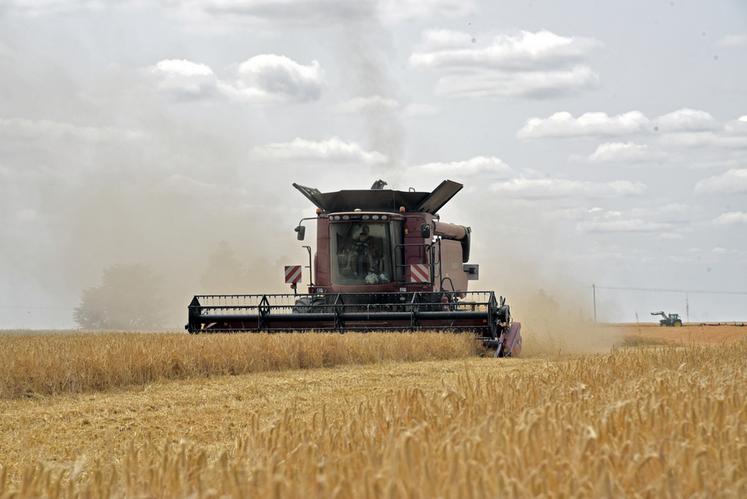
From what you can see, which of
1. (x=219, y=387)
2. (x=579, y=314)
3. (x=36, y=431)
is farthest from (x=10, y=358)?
(x=579, y=314)

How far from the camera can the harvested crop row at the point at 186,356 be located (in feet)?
41.8

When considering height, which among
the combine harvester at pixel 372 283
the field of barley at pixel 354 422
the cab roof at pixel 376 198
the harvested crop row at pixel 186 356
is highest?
the cab roof at pixel 376 198

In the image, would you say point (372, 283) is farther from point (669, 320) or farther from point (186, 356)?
point (669, 320)

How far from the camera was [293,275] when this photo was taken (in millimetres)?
21891

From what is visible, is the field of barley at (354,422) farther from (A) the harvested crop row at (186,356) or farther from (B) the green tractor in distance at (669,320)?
(B) the green tractor in distance at (669,320)

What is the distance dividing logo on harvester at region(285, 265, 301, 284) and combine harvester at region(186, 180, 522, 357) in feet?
0.07

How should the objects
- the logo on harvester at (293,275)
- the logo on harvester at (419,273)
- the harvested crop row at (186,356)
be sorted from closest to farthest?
1. the harvested crop row at (186,356)
2. the logo on harvester at (419,273)
3. the logo on harvester at (293,275)

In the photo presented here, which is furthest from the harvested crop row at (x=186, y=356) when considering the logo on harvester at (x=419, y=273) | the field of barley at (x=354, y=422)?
the logo on harvester at (x=419, y=273)

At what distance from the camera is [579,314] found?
3212cm

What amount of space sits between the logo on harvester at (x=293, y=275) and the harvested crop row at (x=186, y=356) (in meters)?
4.28

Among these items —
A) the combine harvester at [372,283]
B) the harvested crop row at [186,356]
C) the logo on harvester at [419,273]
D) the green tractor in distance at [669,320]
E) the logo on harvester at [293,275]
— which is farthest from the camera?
the green tractor in distance at [669,320]

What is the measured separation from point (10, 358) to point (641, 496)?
10.8 m

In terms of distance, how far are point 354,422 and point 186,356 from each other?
978 cm

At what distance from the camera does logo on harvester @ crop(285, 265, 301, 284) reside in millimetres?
21875
